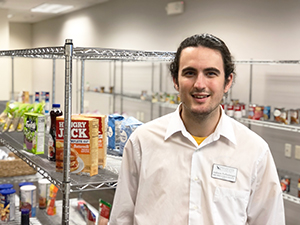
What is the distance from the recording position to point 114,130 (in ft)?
6.61

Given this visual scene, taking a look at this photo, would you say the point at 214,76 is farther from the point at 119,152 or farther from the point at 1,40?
the point at 1,40

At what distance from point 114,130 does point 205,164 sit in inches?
29.8

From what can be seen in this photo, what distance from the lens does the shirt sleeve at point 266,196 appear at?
1.34 meters

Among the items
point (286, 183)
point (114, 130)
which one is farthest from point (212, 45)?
point (286, 183)

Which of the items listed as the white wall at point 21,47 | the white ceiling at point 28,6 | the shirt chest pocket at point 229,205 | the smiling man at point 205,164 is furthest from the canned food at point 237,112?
the white wall at point 21,47

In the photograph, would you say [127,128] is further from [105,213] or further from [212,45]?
[212,45]

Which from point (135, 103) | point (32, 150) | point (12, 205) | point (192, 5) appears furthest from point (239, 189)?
point (135, 103)

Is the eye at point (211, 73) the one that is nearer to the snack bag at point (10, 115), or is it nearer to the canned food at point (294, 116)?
the snack bag at point (10, 115)

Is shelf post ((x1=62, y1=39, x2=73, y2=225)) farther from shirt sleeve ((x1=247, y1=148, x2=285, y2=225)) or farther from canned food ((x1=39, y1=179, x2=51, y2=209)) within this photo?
canned food ((x1=39, y1=179, x2=51, y2=209))

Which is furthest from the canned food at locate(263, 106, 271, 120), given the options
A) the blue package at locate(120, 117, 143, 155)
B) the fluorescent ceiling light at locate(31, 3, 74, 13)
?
the fluorescent ceiling light at locate(31, 3, 74, 13)

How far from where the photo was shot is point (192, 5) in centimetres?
506

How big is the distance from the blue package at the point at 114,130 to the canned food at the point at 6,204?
34.5 inches

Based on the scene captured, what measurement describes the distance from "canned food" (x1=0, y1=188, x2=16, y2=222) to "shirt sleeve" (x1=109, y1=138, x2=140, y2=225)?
4.07 ft

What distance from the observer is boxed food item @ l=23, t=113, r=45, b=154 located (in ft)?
6.32
